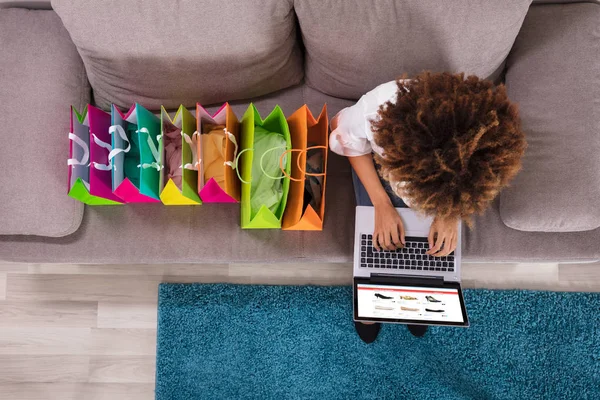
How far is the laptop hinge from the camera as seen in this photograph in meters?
1.16

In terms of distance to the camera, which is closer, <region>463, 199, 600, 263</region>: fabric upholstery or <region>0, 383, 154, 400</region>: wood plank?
<region>463, 199, 600, 263</region>: fabric upholstery

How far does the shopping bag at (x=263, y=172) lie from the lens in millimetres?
1146

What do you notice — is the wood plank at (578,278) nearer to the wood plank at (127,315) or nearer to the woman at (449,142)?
the woman at (449,142)

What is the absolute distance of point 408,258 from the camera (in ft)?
3.89

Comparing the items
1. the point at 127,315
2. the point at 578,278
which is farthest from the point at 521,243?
the point at 127,315

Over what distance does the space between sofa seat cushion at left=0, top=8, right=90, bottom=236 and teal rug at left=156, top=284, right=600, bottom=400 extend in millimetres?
538

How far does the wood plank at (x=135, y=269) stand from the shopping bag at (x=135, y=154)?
43 centimetres

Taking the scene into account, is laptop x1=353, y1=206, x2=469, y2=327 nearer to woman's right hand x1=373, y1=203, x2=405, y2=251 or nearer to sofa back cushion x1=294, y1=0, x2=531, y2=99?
woman's right hand x1=373, y1=203, x2=405, y2=251

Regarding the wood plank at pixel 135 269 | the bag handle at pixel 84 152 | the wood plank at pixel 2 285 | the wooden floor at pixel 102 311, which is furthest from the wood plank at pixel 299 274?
the wood plank at pixel 2 285

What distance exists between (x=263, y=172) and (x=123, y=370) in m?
0.99

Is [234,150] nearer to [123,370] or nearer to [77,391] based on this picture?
[123,370]

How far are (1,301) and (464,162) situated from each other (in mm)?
1696

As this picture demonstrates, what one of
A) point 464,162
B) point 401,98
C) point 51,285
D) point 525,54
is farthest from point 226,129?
point 51,285

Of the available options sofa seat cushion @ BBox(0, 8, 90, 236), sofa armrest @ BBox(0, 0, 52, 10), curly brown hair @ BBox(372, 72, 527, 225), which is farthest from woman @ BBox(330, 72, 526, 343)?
sofa armrest @ BBox(0, 0, 52, 10)
